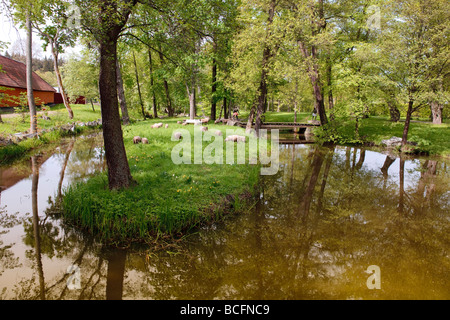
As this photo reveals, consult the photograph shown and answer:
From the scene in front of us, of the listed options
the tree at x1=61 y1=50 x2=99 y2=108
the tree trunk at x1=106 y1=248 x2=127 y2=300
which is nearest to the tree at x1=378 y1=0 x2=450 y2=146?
the tree trunk at x1=106 y1=248 x2=127 y2=300

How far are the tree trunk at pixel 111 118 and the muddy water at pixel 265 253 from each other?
1.95 metres

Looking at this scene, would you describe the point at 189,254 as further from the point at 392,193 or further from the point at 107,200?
the point at 392,193

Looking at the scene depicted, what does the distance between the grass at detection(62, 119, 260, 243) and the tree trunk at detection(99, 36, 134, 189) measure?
0.50 meters

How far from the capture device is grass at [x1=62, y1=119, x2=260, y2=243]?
616 cm

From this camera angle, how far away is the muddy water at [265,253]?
457 centimetres

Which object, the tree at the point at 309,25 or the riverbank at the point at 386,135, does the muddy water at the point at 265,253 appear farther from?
the tree at the point at 309,25

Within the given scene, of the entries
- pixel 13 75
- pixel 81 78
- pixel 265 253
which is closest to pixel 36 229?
pixel 265 253

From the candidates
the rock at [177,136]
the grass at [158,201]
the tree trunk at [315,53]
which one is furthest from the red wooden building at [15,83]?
the tree trunk at [315,53]

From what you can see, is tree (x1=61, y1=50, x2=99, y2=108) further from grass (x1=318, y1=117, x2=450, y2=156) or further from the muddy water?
grass (x1=318, y1=117, x2=450, y2=156)

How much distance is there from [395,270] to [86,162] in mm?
13852

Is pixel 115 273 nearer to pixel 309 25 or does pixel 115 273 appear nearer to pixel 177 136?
pixel 177 136

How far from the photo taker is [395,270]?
5.14m
